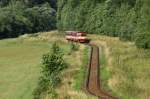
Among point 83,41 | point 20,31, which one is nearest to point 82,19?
point 83,41

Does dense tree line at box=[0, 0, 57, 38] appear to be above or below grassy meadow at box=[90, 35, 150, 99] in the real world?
below

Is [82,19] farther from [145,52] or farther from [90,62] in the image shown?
[90,62]

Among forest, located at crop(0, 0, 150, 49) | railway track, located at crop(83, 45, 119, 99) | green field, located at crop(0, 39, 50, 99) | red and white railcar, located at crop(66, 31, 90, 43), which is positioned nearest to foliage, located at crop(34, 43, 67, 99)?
green field, located at crop(0, 39, 50, 99)

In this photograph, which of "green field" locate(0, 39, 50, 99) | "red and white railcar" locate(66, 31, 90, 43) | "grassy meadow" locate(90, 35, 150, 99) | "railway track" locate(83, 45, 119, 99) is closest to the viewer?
"railway track" locate(83, 45, 119, 99)

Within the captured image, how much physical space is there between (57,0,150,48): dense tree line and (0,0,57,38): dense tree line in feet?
50.9

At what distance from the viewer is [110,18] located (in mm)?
83625

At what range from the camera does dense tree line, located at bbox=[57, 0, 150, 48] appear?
57844mm

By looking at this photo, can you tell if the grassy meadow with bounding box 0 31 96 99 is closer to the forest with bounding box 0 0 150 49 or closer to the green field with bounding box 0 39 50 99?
the green field with bounding box 0 39 50 99

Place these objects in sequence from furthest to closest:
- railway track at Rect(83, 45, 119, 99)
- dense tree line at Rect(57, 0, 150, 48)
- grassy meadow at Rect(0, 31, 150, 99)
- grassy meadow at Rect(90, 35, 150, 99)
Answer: dense tree line at Rect(57, 0, 150, 48)
grassy meadow at Rect(0, 31, 150, 99)
grassy meadow at Rect(90, 35, 150, 99)
railway track at Rect(83, 45, 119, 99)

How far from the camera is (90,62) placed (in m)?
45.9

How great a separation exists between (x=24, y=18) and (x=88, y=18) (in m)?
39.0

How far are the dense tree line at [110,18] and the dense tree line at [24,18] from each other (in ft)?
50.9

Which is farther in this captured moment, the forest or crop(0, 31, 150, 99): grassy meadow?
the forest

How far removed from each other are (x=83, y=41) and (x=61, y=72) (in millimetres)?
34467
